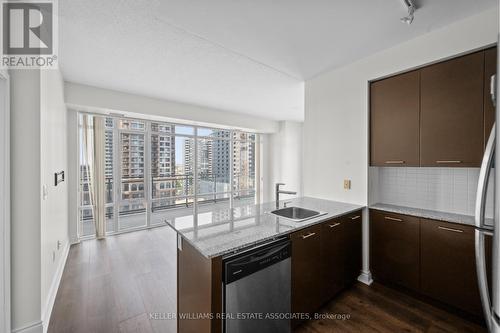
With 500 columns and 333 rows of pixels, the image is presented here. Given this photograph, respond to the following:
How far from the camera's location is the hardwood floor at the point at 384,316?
5.96 ft

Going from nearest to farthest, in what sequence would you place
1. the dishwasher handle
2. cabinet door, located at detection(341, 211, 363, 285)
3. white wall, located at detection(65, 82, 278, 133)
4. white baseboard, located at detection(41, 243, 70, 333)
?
1. the dishwasher handle
2. white baseboard, located at detection(41, 243, 70, 333)
3. cabinet door, located at detection(341, 211, 363, 285)
4. white wall, located at detection(65, 82, 278, 133)

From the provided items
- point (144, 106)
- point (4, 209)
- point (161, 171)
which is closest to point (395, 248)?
point (4, 209)

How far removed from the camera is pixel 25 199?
1688mm

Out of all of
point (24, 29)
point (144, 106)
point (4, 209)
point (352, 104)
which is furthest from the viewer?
point (144, 106)

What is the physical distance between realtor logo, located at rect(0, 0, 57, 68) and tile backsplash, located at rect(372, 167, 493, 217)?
3.60 m

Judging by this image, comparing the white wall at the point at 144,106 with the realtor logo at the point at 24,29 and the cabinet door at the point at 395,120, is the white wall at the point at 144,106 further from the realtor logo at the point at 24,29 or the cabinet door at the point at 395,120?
the cabinet door at the point at 395,120

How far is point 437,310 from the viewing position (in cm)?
203

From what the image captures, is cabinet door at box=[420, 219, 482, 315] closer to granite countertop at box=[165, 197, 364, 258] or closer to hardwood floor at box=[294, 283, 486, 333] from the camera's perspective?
hardwood floor at box=[294, 283, 486, 333]

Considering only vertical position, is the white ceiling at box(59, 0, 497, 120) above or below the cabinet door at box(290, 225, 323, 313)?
above

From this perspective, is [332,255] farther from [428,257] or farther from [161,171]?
[161,171]

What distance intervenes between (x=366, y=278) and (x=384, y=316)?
54 centimetres

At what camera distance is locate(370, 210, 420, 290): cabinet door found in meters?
2.15

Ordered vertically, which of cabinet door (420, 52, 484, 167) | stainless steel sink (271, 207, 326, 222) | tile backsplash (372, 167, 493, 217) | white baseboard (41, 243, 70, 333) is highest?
cabinet door (420, 52, 484, 167)

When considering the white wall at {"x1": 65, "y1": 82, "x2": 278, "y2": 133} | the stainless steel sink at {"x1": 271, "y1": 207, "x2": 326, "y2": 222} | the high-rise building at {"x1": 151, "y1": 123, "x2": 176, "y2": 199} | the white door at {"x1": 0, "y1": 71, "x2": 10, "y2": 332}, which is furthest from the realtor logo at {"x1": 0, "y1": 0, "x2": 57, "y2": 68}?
the high-rise building at {"x1": 151, "y1": 123, "x2": 176, "y2": 199}
